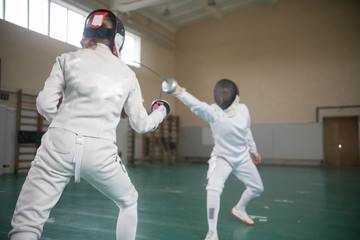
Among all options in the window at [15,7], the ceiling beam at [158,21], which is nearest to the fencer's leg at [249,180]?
the window at [15,7]

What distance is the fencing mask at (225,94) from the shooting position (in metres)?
2.52

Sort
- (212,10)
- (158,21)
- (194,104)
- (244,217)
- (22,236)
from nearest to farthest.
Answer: (22,236)
(194,104)
(244,217)
(212,10)
(158,21)

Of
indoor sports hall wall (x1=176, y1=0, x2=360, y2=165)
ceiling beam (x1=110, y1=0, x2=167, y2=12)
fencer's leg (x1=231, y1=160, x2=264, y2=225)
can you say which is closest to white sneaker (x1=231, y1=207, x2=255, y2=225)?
fencer's leg (x1=231, y1=160, x2=264, y2=225)

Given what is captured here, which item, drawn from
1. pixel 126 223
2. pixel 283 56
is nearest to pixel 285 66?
pixel 283 56

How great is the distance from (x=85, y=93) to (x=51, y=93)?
0.13 metres

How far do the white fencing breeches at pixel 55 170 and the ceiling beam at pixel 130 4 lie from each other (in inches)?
319

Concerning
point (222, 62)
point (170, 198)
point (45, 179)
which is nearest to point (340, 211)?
point (170, 198)

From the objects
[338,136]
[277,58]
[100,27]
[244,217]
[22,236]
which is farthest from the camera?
[277,58]

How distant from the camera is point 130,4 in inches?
339

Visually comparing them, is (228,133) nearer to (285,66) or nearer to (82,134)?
(82,134)

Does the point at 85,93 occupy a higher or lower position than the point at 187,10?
lower

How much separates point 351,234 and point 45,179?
8.03 feet

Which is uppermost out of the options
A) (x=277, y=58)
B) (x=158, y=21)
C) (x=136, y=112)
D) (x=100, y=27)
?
(x=158, y=21)

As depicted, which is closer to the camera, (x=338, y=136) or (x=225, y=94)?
(x=225, y=94)
